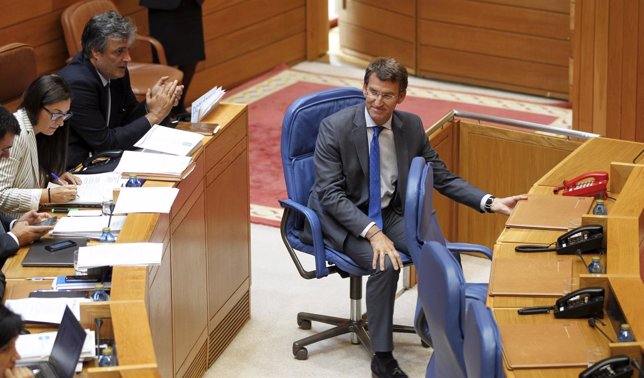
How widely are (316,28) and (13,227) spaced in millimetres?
6350

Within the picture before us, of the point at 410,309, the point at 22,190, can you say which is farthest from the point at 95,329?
the point at 410,309

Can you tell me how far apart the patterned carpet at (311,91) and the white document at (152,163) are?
2.64 meters

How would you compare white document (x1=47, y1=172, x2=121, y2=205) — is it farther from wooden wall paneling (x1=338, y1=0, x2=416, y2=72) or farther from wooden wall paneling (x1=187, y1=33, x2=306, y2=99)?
wooden wall paneling (x1=338, y1=0, x2=416, y2=72)

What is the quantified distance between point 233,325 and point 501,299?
180 centimetres

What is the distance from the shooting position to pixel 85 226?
15.0ft

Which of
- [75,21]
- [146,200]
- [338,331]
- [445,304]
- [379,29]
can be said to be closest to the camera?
[445,304]

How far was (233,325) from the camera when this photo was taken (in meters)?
5.77

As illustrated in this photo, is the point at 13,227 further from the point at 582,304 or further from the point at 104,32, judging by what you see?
the point at 582,304

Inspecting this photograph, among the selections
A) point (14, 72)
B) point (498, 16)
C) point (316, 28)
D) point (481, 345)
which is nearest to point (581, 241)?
point (481, 345)

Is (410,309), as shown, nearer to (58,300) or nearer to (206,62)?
(58,300)

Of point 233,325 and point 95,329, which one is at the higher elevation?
point 95,329

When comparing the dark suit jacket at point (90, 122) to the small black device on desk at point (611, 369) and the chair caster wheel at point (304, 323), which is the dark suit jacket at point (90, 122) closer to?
the chair caster wheel at point (304, 323)

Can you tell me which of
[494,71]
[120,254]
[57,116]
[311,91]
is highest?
[57,116]

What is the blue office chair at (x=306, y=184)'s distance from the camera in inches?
212
